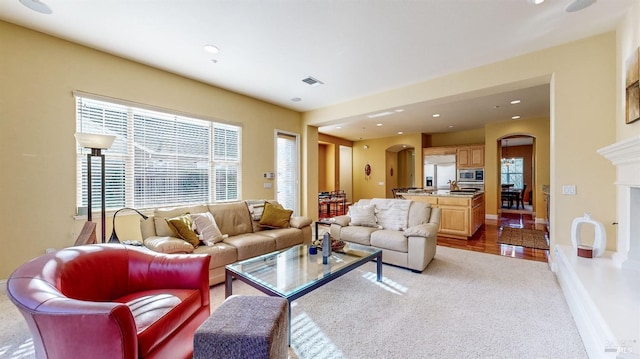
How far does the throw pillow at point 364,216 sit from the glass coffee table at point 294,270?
1034mm

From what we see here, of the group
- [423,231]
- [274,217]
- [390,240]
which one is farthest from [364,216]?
[274,217]

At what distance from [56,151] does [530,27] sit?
5539 millimetres

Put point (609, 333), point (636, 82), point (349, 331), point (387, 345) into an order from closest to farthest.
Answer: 1. point (609, 333)
2. point (387, 345)
3. point (349, 331)
4. point (636, 82)

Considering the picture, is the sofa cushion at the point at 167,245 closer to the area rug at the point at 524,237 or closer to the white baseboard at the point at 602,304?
the white baseboard at the point at 602,304

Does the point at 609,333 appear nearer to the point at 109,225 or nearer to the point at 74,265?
the point at 74,265

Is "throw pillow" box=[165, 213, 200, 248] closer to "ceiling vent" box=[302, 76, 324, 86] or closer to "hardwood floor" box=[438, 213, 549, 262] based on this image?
"ceiling vent" box=[302, 76, 324, 86]

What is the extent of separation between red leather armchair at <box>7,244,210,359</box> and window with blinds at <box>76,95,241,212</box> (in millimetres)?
1906

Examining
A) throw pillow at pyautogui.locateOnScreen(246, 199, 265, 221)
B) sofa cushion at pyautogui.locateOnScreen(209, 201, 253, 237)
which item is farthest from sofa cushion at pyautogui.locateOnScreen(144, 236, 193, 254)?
throw pillow at pyautogui.locateOnScreen(246, 199, 265, 221)

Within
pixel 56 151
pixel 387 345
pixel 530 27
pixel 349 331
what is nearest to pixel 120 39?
pixel 56 151

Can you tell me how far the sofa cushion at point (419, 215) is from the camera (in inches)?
149

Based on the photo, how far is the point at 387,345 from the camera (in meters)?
1.88

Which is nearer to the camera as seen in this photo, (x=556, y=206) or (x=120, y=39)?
(x=120, y=39)

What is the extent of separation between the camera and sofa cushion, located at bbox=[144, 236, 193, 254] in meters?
2.54

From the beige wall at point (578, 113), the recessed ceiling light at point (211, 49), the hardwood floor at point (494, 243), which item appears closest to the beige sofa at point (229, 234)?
the recessed ceiling light at point (211, 49)
